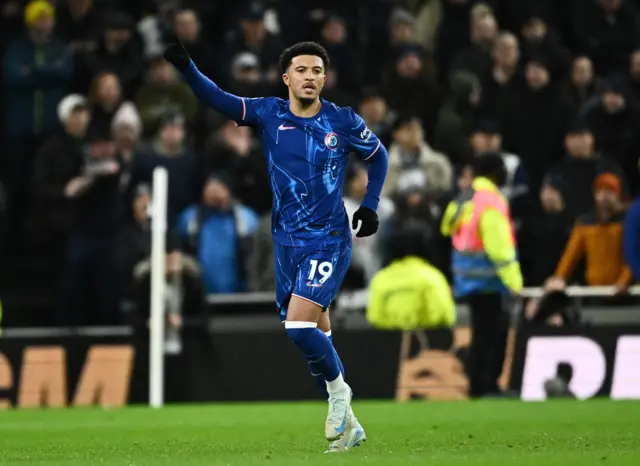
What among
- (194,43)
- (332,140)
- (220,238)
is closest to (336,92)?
(194,43)

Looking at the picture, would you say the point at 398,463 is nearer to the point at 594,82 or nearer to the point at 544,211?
the point at 544,211

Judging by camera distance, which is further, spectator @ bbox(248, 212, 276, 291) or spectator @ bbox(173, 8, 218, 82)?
spectator @ bbox(173, 8, 218, 82)

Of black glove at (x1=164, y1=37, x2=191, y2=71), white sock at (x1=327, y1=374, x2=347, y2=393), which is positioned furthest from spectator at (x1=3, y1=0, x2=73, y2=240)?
white sock at (x1=327, y1=374, x2=347, y2=393)

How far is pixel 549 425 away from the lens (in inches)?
421

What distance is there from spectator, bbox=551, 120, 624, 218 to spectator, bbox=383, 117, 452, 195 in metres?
1.27

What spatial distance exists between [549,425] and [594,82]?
8.89 metres

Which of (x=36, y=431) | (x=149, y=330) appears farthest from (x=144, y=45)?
(x=36, y=431)

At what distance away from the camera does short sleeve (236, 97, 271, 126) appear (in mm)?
9195

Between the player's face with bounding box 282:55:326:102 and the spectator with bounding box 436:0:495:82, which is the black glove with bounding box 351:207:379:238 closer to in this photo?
the player's face with bounding box 282:55:326:102

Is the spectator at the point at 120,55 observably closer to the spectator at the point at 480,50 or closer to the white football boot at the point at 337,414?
the spectator at the point at 480,50

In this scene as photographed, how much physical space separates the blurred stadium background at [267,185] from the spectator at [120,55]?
28 mm

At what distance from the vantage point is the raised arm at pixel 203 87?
8945 millimetres

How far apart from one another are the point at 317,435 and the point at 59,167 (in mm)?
7514

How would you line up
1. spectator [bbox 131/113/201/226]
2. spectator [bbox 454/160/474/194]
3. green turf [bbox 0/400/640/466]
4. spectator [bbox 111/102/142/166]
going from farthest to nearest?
spectator [bbox 111/102/142/166], spectator [bbox 131/113/201/226], spectator [bbox 454/160/474/194], green turf [bbox 0/400/640/466]
